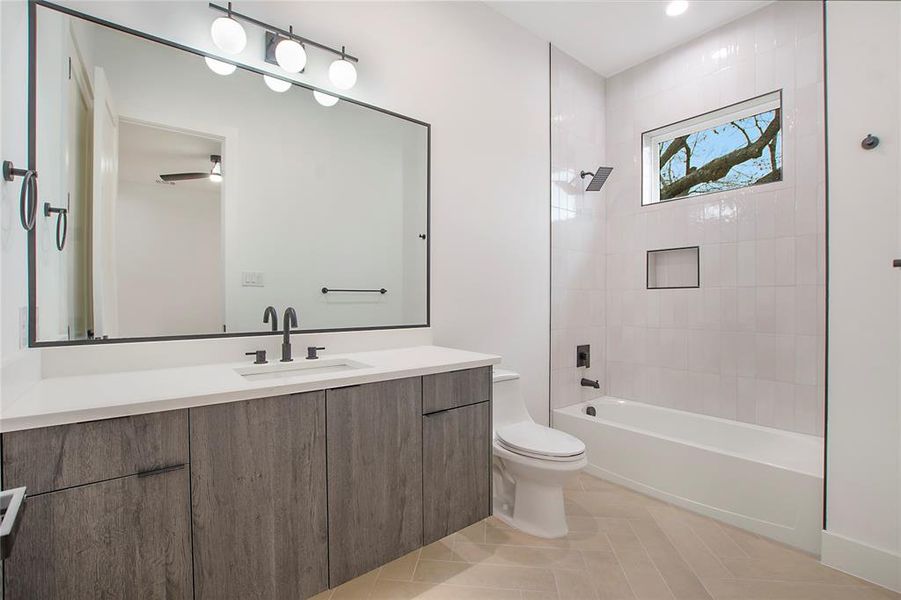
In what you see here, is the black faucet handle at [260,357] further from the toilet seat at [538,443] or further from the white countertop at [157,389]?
the toilet seat at [538,443]

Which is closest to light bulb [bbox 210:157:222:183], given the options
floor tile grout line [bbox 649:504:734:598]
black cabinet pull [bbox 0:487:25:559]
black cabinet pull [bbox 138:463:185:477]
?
black cabinet pull [bbox 138:463:185:477]

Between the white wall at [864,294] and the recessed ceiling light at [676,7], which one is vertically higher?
the recessed ceiling light at [676,7]

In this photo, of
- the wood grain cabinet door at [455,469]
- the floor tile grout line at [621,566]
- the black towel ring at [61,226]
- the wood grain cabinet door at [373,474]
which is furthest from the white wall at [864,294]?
the black towel ring at [61,226]

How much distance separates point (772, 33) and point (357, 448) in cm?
316

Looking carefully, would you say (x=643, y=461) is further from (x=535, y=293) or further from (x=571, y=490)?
(x=535, y=293)

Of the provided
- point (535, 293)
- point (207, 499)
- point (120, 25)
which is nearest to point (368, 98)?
point (120, 25)

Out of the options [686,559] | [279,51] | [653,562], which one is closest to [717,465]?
[686,559]

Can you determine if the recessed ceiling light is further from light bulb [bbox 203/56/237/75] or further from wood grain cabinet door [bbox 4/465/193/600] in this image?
wood grain cabinet door [bbox 4/465/193/600]

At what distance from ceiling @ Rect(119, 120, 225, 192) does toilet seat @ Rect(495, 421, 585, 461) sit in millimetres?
1675

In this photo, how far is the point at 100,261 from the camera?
1414 mm

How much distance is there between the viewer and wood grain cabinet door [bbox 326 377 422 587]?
1.34 m

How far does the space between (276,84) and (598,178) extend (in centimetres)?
214

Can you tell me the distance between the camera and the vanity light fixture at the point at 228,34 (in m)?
1.56

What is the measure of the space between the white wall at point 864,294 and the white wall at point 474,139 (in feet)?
4.75
